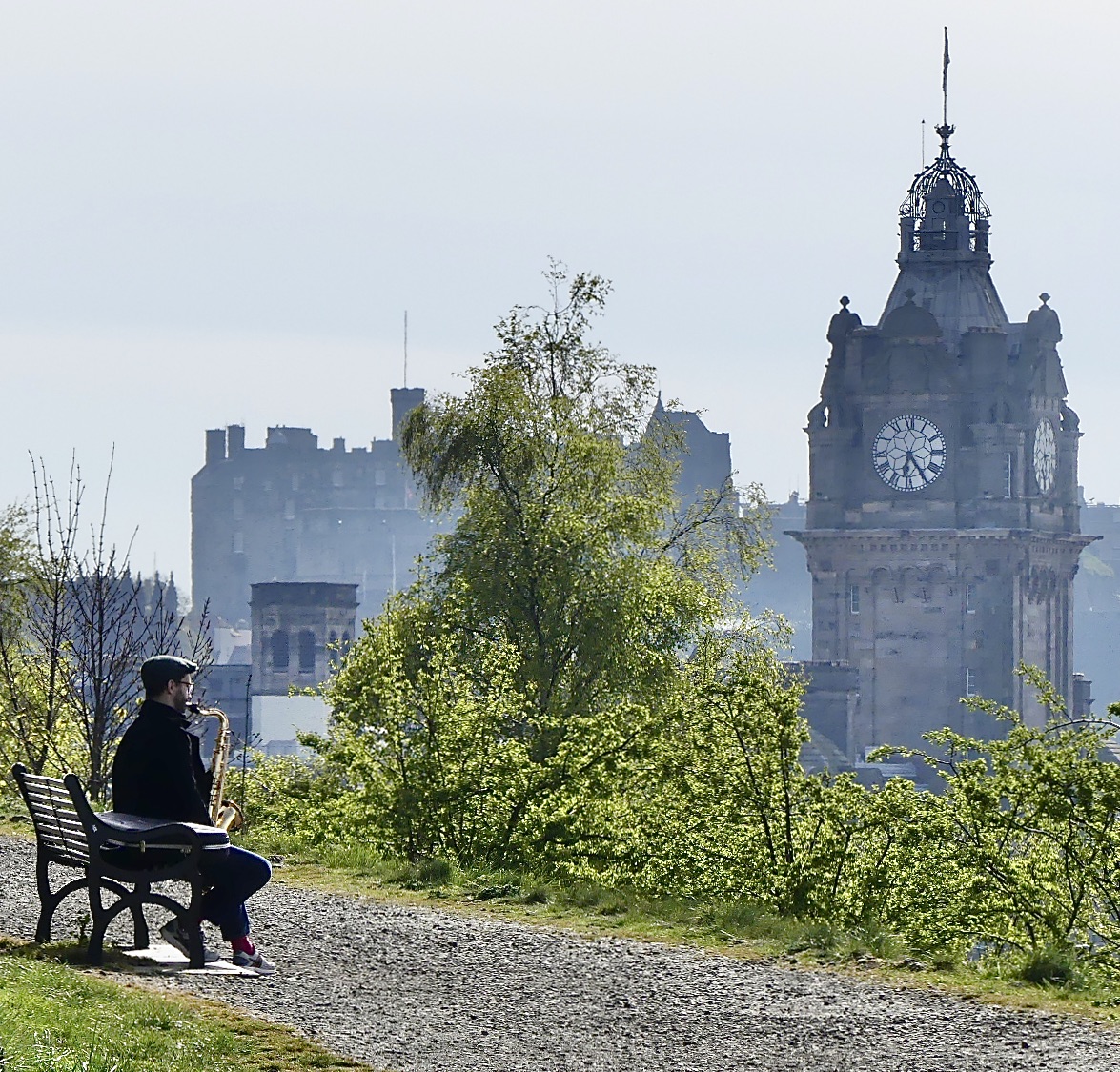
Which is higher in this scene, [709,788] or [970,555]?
[970,555]

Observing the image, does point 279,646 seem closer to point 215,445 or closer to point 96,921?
point 215,445

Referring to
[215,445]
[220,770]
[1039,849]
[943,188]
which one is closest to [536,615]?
[1039,849]

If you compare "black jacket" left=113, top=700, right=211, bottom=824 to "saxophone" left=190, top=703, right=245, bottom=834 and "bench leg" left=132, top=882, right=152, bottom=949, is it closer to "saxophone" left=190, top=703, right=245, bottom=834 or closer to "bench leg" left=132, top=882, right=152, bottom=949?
"saxophone" left=190, top=703, right=245, bottom=834

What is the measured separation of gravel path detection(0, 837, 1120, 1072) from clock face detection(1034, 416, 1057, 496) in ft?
283

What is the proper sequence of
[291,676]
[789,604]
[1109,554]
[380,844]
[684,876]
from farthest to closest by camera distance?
[1109,554]
[789,604]
[291,676]
[380,844]
[684,876]

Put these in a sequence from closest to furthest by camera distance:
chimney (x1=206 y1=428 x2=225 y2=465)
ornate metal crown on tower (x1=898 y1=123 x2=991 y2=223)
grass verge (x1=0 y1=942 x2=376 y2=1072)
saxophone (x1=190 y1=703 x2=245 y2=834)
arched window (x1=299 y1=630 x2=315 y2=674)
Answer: grass verge (x1=0 y1=942 x2=376 y2=1072) < saxophone (x1=190 y1=703 x2=245 y2=834) < ornate metal crown on tower (x1=898 y1=123 x2=991 y2=223) < arched window (x1=299 y1=630 x2=315 y2=674) < chimney (x1=206 y1=428 x2=225 y2=465)

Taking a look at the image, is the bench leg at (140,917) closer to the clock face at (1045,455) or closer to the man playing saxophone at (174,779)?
the man playing saxophone at (174,779)

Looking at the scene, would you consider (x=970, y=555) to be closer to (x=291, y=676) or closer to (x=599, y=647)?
(x=291, y=676)

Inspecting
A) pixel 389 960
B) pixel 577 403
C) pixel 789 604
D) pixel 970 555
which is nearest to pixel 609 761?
pixel 389 960

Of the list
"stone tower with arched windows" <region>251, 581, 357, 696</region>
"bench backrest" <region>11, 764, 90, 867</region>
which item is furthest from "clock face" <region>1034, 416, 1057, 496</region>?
"bench backrest" <region>11, 764, 90, 867</region>

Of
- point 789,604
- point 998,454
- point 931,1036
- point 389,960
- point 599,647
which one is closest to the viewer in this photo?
point 931,1036

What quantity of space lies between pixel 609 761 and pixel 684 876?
241 cm

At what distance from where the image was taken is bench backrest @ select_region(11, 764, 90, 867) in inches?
435

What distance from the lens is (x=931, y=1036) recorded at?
10.1 meters
